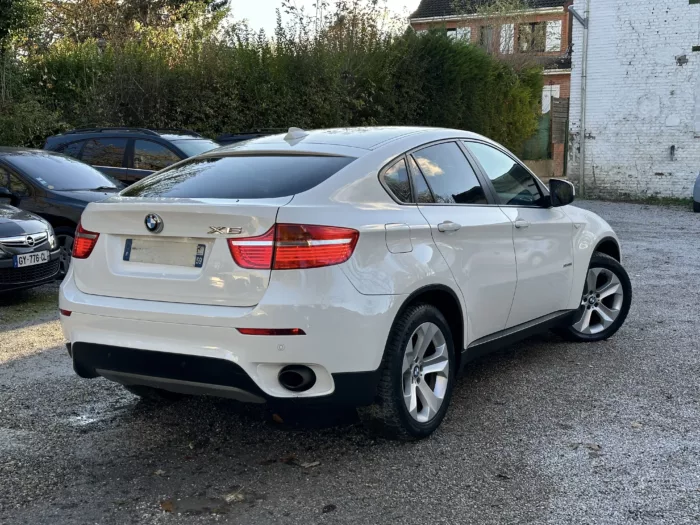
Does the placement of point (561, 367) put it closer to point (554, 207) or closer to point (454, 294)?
point (554, 207)

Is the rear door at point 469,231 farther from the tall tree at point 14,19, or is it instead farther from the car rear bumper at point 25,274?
the tall tree at point 14,19

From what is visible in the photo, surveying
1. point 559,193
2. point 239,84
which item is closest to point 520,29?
point 239,84

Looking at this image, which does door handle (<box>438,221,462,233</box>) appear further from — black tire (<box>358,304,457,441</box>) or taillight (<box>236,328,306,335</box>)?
taillight (<box>236,328,306,335</box>)

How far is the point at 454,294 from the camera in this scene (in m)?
4.39

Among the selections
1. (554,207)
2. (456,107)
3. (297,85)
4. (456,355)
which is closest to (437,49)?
(456,107)

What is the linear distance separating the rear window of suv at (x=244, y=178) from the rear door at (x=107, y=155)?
739cm

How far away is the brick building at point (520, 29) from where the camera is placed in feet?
107

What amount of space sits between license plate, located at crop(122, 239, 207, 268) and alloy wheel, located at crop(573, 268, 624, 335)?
3.57 meters

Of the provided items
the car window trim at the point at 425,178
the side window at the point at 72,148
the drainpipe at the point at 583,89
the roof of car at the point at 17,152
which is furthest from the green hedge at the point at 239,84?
the car window trim at the point at 425,178

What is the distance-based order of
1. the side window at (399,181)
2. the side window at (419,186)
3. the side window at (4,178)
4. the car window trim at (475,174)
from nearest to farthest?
the side window at (399,181), the side window at (419,186), the car window trim at (475,174), the side window at (4,178)

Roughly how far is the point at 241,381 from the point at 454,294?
4.35ft

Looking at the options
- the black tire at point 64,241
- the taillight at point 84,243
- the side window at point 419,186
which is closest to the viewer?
the taillight at point 84,243

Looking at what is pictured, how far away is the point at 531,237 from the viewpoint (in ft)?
17.1

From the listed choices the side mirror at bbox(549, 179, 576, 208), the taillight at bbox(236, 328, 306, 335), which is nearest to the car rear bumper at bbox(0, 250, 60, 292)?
the taillight at bbox(236, 328, 306, 335)
